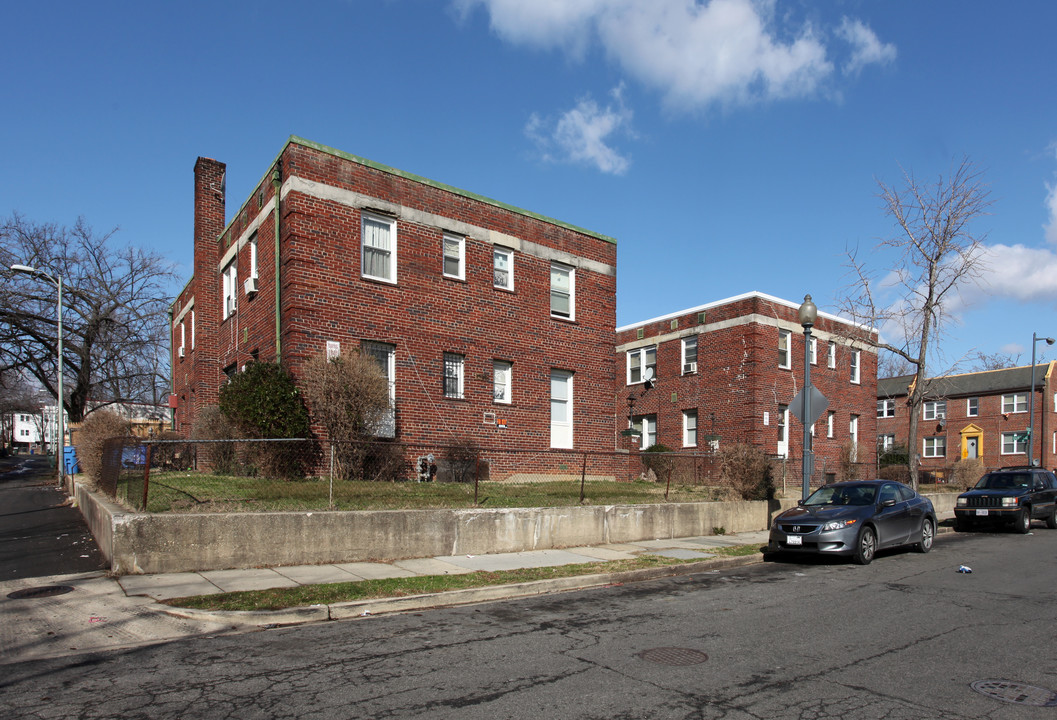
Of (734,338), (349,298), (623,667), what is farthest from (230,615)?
(734,338)

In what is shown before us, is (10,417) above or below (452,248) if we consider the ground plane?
below

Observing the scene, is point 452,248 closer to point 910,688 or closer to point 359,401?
point 359,401

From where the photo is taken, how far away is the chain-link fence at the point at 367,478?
37.3 feet

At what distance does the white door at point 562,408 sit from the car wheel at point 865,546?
957 cm

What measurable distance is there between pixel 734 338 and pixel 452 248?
16.4m

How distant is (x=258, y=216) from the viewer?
18188 mm

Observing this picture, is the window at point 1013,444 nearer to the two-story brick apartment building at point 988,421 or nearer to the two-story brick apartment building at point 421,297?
the two-story brick apartment building at point 988,421

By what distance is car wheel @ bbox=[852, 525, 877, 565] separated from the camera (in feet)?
39.9

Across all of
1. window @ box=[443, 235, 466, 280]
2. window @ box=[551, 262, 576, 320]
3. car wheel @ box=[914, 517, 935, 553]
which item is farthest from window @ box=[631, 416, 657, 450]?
car wheel @ box=[914, 517, 935, 553]

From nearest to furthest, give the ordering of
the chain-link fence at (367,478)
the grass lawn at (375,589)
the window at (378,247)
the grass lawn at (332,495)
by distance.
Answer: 1. the grass lawn at (375,589)
2. the grass lawn at (332,495)
3. the chain-link fence at (367,478)
4. the window at (378,247)

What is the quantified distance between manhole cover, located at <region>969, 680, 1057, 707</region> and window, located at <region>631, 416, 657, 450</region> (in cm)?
2892

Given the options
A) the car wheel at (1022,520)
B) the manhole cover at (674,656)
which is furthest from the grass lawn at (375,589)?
the car wheel at (1022,520)

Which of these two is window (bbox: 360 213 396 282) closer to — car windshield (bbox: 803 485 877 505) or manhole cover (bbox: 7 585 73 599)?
manhole cover (bbox: 7 585 73 599)

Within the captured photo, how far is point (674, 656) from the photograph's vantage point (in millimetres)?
6383
